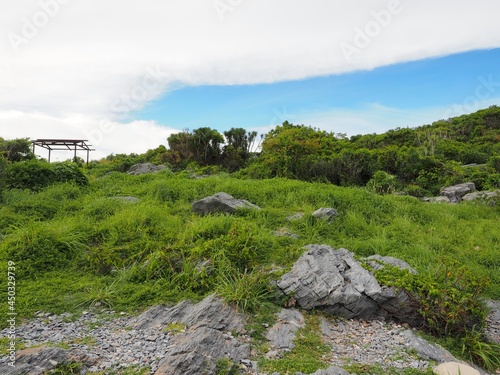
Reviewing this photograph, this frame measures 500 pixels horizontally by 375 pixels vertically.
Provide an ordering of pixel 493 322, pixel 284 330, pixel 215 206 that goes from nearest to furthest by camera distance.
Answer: pixel 284 330 < pixel 493 322 < pixel 215 206

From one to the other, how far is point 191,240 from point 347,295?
2509 millimetres

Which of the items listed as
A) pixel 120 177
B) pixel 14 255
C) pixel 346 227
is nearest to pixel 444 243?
pixel 346 227

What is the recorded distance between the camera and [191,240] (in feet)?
20.2

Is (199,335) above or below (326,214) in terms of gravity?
below

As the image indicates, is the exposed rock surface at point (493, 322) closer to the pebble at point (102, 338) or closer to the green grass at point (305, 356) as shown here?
the green grass at point (305, 356)

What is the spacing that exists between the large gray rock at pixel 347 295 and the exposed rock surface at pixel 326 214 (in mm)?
2584

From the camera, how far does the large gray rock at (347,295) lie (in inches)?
191

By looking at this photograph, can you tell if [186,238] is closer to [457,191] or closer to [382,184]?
[382,184]

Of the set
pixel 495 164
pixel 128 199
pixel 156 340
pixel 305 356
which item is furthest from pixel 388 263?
pixel 495 164

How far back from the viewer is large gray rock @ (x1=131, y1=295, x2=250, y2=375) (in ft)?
11.4

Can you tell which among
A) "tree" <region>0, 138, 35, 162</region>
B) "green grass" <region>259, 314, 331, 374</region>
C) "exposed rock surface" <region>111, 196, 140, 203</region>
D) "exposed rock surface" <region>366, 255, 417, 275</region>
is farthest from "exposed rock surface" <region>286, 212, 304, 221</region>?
"tree" <region>0, 138, 35, 162</region>

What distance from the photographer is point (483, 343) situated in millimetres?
4309

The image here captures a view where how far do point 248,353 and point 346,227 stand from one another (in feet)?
14.2

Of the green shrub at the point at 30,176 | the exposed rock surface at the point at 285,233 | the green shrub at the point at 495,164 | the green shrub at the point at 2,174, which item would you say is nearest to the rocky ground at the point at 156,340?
the exposed rock surface at the point at 285,233
